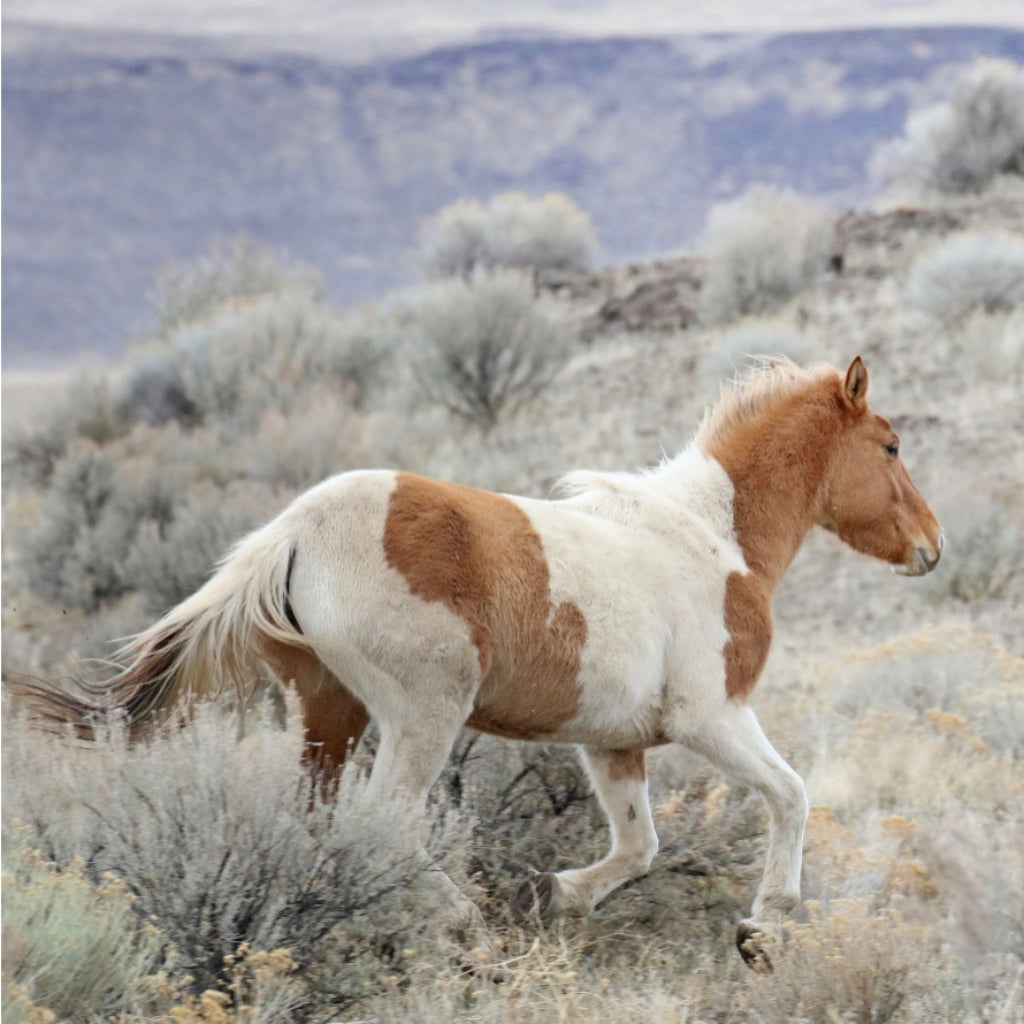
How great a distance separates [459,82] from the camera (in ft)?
563

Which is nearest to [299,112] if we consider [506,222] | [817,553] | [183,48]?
[183,48]

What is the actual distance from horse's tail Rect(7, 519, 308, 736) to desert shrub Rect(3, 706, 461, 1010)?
0.54 ft

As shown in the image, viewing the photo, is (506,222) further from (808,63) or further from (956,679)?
(808,63)

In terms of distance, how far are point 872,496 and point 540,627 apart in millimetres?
1790

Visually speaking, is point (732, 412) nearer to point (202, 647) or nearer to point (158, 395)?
point (202, 647)

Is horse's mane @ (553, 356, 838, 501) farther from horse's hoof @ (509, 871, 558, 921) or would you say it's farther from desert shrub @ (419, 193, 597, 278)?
desert shrub @ (419, 193, 597, 278)

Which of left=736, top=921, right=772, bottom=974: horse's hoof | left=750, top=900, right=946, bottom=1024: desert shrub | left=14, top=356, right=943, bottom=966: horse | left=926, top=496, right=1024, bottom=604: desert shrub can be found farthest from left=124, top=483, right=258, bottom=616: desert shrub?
left=750, top=900, right=946, bottom=1024: desert shrub

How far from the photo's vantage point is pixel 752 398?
564 cm

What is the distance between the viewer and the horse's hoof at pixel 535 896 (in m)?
5.03

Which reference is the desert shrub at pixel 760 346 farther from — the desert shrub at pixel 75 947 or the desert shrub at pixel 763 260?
the desert shrub at pixel 75 947

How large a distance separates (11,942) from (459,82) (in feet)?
580

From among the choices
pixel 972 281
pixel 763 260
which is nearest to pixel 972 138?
pixel 763 260

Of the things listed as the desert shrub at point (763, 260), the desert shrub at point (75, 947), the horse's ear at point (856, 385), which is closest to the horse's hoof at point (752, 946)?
the desert shrub at point (75, 947)

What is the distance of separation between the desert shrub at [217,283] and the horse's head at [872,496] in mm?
25597
